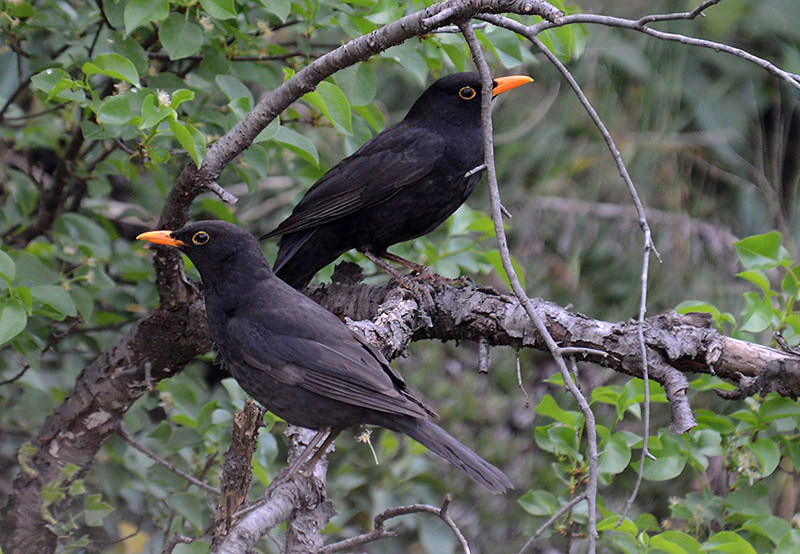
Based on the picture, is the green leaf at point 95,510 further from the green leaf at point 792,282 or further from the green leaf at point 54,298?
the green leaf at point 792,282

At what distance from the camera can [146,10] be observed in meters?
2.90

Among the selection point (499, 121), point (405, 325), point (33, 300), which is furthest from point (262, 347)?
point (499, 121)

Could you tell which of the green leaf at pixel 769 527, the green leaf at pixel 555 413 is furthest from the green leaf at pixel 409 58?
the green leaf at pixel 769 527

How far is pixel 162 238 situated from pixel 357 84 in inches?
35.7

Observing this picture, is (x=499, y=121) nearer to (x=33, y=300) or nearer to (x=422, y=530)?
(x=422, y=530)

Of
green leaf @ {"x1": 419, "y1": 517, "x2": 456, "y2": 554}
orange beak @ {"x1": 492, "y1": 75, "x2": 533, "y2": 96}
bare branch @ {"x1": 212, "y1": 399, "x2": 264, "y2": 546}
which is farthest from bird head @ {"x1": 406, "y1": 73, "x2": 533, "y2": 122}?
green leaf @ {"x1": 419, "y1": 517, "x2": 456, "y2": 554}

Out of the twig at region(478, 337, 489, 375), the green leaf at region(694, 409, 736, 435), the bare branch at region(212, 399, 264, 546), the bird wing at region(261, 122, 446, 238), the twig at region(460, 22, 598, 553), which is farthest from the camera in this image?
the bird wing at region(261, 122, 446, 238)

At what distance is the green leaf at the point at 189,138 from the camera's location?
2646mm

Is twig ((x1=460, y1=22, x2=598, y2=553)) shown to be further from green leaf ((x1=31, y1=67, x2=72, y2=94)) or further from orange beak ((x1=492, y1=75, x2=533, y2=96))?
orange beak ((x1=492, y1=75, x2=533, y2=96))

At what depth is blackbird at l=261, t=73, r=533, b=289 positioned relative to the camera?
12.7 ft

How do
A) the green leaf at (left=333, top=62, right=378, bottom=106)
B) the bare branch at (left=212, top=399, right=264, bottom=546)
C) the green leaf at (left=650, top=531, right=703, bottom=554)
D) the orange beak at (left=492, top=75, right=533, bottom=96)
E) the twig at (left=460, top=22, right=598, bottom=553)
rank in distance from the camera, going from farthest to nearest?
the orange beak at (left=492, top=75, right=533, bottom=96)
the green leaf at (left=333, top=62, right=378, bottom=106)
the green leaf at (left=650, top=531, right=703, bottom=554)
the bare branch at (left=212, top=399, right=264, bottom=546)
the twig at (left=460, top=22, right=598, bottom=553)

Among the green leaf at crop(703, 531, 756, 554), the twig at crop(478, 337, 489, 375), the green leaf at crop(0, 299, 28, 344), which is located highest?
the green leaf at crop(0, 299, 28, 344)

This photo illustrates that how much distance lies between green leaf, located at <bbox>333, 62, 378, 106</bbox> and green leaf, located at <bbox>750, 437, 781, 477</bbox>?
1.82m

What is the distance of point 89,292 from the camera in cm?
364
